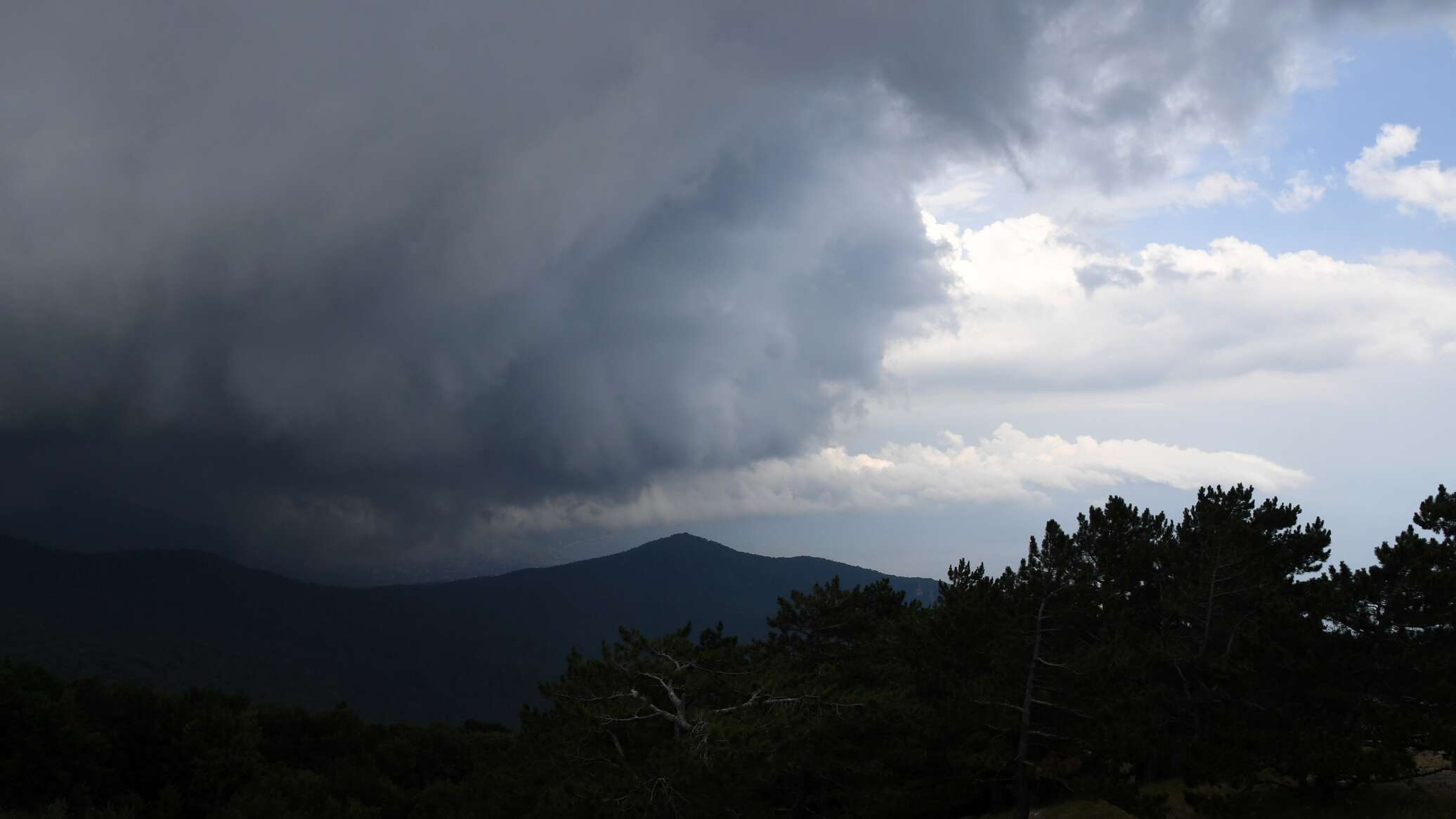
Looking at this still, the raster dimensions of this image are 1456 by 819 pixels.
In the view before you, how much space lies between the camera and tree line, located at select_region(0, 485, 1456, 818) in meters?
27.0

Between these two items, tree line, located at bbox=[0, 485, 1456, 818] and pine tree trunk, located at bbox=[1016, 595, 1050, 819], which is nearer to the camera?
tree line, located at bbox=[0, 485, 1456, 818]

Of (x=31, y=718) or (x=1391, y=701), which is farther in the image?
(x=31, y=718)

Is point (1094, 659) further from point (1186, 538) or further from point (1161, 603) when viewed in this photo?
point (1186, 538)

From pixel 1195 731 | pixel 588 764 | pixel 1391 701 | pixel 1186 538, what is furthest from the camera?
pixel 1186 538

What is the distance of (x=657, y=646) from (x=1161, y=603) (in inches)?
803

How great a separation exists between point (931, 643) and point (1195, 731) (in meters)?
10.3

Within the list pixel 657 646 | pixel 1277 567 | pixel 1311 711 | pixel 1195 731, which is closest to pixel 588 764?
pixel 657 646

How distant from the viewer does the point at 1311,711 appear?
29.2m

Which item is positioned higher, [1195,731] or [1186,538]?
[1186,538]

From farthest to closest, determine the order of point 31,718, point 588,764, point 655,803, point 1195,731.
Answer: point 31,718
point 1195,731
point 588,764
point 655,803

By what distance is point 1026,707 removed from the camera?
1166 inches

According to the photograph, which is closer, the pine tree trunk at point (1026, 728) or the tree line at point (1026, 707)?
the tree line at point (1026, 707)

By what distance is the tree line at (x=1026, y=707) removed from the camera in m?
27.0

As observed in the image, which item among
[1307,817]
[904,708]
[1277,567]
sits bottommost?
[1307,817]
